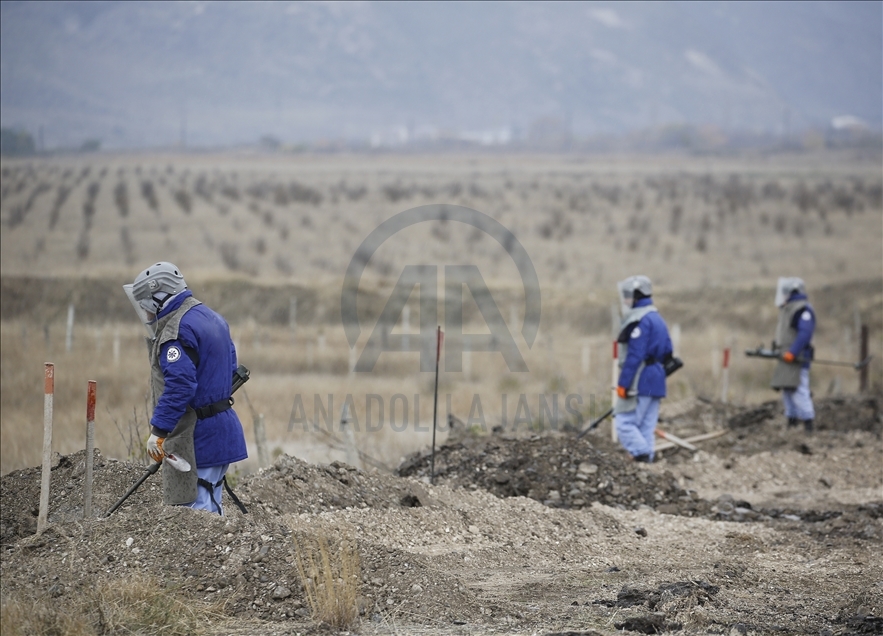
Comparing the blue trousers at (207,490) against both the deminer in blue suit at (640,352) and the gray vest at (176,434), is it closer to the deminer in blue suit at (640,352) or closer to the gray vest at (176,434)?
the gray vest at (176,434)

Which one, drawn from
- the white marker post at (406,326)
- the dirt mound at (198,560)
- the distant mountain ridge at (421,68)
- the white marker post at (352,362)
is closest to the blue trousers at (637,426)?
the dirt mound at (198,560)

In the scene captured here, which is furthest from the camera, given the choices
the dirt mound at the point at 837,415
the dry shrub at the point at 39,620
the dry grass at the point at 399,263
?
the dry grass at the point at 399,263

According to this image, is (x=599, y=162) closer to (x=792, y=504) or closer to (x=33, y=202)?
(x=33, y=202)

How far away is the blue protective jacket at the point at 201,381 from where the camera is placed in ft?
21.5

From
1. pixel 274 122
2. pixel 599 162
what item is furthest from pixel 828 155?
pixel 274 122

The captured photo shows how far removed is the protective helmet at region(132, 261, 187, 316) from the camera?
6.71 meters

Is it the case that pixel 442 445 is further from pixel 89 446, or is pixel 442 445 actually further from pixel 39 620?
pixel 39 620

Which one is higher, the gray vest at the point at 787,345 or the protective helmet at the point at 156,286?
the protective helmet at the point at 156,286

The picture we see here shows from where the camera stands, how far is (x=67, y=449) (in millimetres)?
13352

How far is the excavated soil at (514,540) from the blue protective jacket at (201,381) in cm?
47

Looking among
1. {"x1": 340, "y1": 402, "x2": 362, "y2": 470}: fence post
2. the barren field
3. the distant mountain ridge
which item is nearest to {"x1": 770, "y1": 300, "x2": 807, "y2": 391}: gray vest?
the barren field

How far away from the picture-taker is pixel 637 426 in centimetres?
1141

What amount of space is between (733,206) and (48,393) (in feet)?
162

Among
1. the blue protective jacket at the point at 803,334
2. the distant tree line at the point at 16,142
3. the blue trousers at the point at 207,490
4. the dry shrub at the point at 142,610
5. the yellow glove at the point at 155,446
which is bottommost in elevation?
the dry shrub at the point at 142,610
